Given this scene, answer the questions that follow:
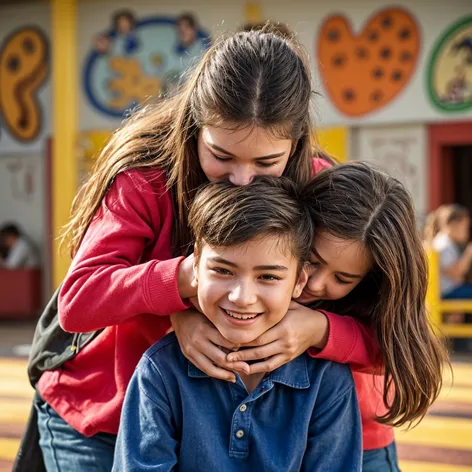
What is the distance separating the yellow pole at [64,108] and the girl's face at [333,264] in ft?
24.7

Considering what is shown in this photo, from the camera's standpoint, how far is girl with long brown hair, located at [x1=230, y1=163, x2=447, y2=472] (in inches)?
79.5

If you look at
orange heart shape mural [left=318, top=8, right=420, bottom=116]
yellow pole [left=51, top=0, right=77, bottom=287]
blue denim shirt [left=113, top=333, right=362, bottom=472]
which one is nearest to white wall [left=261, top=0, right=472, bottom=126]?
orange heart shape mural [left=318, top=8, right=420, bottom=116]

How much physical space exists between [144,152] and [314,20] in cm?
728

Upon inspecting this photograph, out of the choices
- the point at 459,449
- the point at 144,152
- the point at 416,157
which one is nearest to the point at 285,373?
the point at 144,152

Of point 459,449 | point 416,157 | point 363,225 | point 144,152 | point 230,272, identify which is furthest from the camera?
point 416,157

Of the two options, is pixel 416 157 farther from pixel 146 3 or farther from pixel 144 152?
pixel 144 152

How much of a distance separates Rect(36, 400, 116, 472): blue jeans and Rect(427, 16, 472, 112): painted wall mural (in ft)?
22.7

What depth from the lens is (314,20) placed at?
9031 millimetres

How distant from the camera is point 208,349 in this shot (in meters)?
1.93

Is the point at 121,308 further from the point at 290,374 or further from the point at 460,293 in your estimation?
the point at 460,293

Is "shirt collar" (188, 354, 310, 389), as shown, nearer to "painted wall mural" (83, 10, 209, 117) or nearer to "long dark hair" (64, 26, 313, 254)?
"long dark hair" (64, 26, 313, 254)

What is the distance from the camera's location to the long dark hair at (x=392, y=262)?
202cm

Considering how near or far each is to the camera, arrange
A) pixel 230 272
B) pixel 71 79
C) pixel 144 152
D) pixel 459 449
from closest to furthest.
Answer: pixel 230 272
pixel 144 152
pixel 459 449
pixel 71 79

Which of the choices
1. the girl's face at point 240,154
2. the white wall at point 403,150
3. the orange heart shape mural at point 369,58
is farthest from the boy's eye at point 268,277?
the orange heart shape mural at point 369,58
